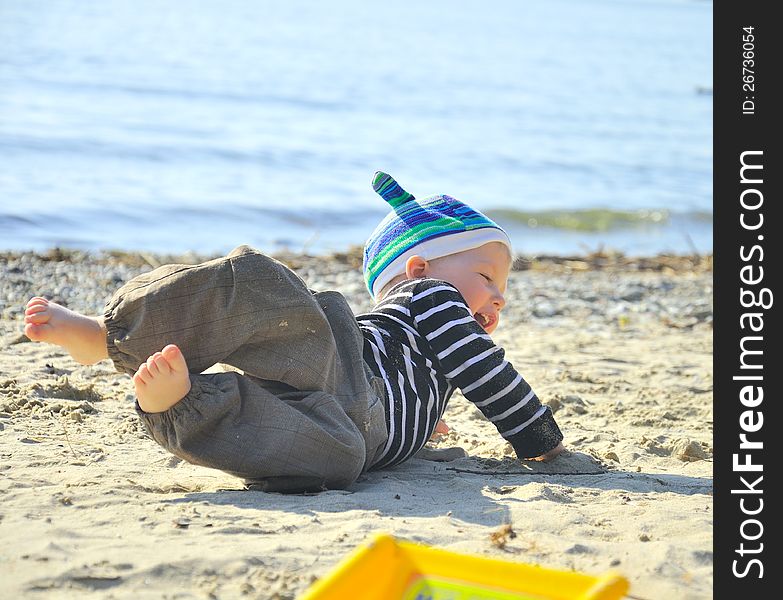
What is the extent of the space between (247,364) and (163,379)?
276 mm

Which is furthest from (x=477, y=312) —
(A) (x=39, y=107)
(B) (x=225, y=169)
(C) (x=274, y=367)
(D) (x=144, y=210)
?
(A) (x=39, y=107)

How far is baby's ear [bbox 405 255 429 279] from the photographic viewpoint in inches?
139

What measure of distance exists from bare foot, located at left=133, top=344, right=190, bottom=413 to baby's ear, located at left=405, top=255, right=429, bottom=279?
44.2 inches

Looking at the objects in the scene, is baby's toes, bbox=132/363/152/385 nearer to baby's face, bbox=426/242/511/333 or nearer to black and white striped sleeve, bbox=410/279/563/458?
black and white striped sleeve, bbox=410/279/563/458

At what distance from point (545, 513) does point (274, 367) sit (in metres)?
0.87

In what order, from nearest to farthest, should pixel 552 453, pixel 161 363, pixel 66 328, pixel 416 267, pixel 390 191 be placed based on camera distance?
pixel 161 363 → pixel 66 328 → pixel 552 453 → pixel 416 267 → pixel 390 191

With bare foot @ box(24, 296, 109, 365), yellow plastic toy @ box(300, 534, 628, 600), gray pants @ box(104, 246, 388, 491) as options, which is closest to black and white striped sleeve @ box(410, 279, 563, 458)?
gray pants @ box(104, 246, 388, 491)

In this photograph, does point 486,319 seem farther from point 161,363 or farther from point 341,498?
point 161,363

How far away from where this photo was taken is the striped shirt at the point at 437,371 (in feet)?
10.5
